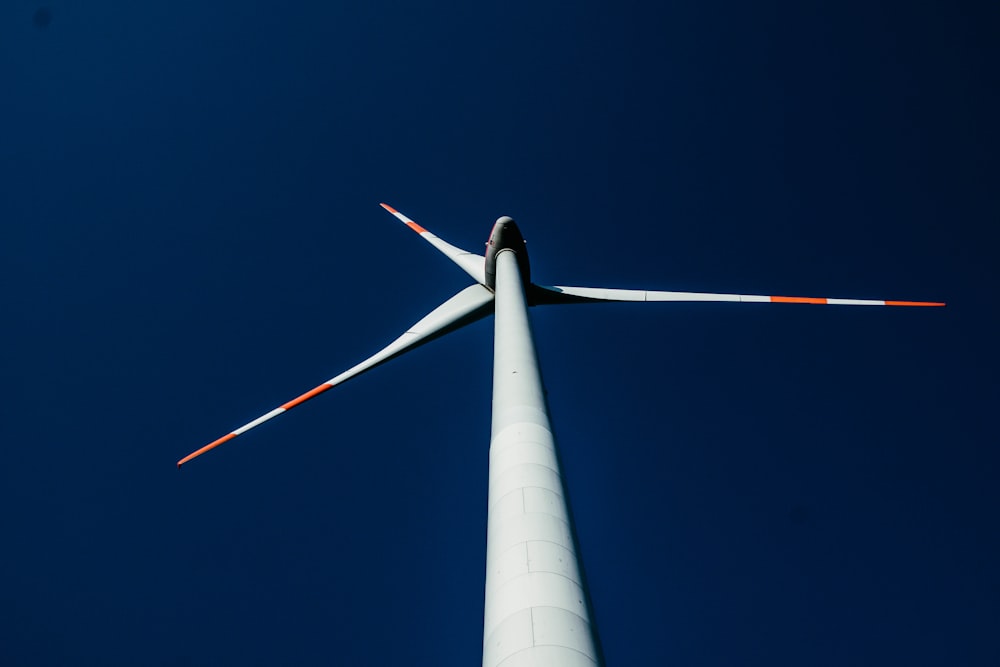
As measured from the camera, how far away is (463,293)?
22328 millimetres

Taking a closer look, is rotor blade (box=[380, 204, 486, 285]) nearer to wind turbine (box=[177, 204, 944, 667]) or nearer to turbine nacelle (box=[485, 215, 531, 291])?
turbine nacelle (box=[485, 215, 531, 291])

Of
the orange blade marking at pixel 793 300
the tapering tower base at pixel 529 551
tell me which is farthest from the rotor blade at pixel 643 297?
the tapering tower base at pixel 529 551

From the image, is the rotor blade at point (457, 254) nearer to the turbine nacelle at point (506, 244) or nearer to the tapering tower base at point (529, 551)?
the turbine nacelle at point (506, 244)

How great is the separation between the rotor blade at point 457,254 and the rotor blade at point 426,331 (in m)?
0.83

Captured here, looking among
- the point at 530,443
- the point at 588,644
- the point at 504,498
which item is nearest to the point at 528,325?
the point at 530,443

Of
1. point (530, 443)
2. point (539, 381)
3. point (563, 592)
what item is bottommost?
point (563, 592)

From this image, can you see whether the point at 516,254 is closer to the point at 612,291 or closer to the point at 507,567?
the point at 612,291

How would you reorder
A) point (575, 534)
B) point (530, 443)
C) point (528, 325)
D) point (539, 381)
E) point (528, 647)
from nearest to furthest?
point (528, 647), point (575, 534), point (530, 443), point (539, 381), point (528, 325)

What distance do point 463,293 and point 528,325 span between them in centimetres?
639

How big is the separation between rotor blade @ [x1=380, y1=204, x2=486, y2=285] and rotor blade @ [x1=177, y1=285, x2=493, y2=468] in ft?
2.72

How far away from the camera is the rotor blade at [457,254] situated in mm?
23547

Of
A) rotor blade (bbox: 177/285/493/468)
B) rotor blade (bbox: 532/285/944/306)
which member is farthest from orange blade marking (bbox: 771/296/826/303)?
rotor blade (bbox: 177/285/493/468)

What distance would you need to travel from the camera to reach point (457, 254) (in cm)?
2572

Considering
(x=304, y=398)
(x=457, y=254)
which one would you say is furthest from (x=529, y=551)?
(x=457, y=254)
